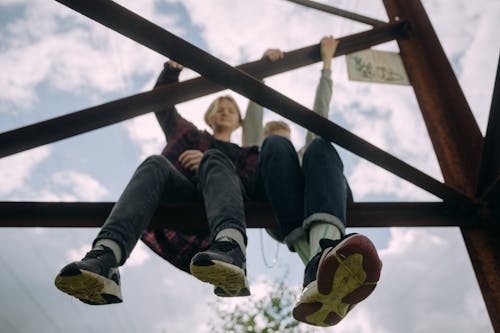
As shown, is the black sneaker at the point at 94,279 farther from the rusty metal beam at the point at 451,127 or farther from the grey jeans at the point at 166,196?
the rusty metal beam at the point at 451,127

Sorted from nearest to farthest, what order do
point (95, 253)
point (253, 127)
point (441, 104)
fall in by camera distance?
1. point (95, 253)
2. point (441, 104)
3. point (253, 127)

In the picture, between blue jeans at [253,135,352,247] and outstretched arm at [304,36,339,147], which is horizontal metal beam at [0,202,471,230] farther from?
outstretched arm at [304,36,339,147]

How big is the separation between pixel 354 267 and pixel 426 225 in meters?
0.99

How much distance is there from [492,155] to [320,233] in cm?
99

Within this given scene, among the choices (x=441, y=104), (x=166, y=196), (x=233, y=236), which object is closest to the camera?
(x=233, y=236)

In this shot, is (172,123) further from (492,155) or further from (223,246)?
(492,155)

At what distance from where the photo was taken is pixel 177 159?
246 centimetres

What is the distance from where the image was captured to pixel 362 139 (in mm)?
1912

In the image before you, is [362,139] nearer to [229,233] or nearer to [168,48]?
[229,233]

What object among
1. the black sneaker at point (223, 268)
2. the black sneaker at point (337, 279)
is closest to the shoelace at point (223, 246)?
the black sneaker at point (223, 268)

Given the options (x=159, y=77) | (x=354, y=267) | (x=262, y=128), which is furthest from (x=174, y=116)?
(x=354, y=267)

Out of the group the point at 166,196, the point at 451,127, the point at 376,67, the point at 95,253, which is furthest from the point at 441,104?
the point at 95,253

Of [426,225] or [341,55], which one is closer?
[426,225]

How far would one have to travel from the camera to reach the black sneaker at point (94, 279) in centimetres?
129
